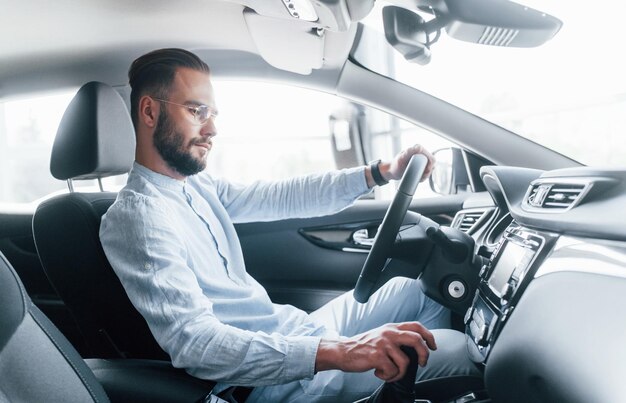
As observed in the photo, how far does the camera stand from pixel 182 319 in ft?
3.86

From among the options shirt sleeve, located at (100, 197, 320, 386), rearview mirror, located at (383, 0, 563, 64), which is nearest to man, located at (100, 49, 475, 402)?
shirt sleeve, located at (100, 197, 320, 386)

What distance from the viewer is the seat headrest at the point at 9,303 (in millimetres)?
853

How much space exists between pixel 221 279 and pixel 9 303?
0.70 meters

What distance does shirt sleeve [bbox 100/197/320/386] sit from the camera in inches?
44.9

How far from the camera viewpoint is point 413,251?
1.53 m

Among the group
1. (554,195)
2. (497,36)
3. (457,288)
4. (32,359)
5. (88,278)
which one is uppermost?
(497,36)

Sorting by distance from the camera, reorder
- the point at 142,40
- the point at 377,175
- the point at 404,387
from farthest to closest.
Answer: the point at 142,40, the point at 377,175, the point at 404,387

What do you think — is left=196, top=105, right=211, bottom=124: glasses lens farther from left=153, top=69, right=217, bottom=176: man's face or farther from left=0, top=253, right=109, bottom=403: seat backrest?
left=0, top=253, right=109, bottom=403: seat backrest

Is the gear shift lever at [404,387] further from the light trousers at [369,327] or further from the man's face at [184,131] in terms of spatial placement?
the man's face at [184,131]

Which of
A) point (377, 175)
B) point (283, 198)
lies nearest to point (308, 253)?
point (283, 198)

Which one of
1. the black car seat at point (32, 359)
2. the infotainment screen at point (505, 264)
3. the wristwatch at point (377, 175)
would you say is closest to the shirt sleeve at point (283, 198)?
the wristwatch at point (377, 175)

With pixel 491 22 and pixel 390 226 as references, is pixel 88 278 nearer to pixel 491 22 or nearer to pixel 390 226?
pixel 390 226

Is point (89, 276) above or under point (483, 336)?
under

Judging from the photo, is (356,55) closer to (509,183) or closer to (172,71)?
(172,71)
